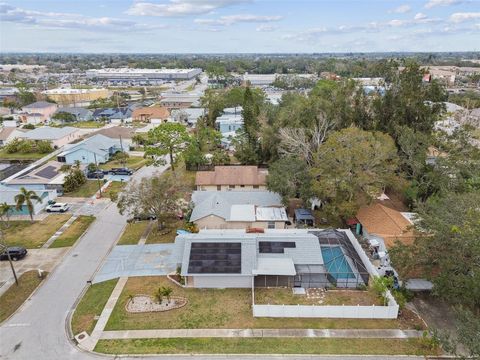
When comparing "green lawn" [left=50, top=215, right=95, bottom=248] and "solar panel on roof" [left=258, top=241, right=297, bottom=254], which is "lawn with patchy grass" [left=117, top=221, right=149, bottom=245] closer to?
"green lawn" [left=50, top=215, right=95, bottom=248]

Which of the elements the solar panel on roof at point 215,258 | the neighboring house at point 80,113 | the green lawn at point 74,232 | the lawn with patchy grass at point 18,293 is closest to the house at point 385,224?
the solar panel on roof at point 215,258

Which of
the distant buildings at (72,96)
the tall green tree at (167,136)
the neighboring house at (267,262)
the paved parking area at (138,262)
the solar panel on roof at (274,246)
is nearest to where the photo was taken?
the neighboring house at (267,262)

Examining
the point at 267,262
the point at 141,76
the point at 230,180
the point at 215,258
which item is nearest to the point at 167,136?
the point at 230,180

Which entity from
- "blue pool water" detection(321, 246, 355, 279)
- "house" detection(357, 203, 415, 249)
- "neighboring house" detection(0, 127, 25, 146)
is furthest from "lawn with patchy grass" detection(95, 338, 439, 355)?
"neighboring house" detection(0, 127, 25, 146)

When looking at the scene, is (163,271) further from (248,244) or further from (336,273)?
(336,273)

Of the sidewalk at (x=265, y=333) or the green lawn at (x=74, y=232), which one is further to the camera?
the green lawn at (x=74, y=232)

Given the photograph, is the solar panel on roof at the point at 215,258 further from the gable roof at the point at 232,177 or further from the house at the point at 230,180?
the gable roof at the point at 232,177
